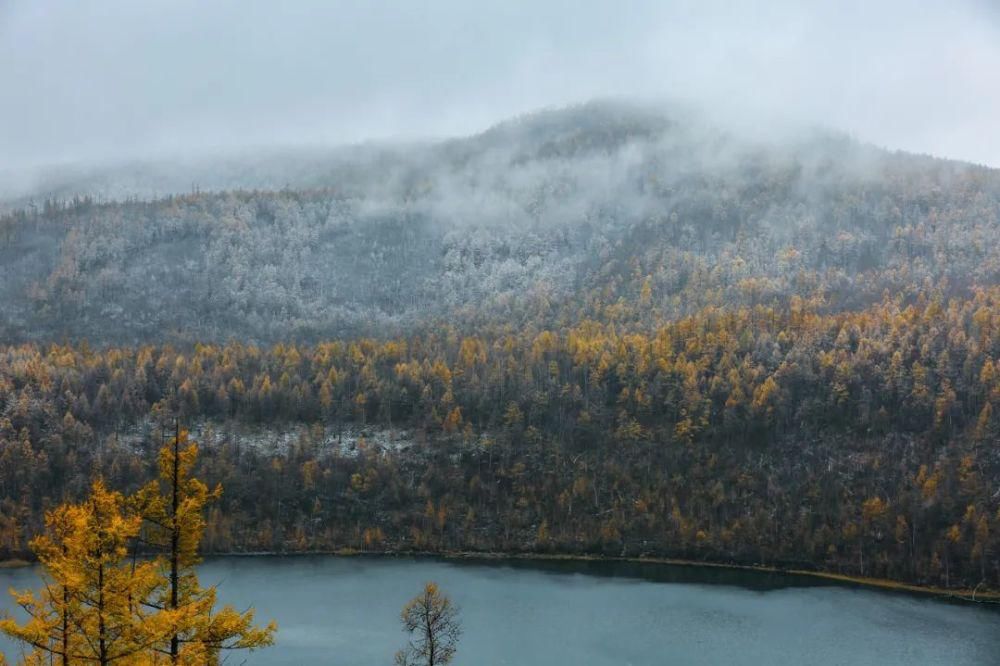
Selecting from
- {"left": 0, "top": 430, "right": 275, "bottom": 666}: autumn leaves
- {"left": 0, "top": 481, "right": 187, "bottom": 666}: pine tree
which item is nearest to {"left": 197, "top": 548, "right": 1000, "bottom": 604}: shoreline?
{"left": 0, "top": 430, "right": 275, "bottom": 666}: autumn leaves

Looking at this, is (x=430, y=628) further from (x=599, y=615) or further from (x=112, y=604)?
(x=599, y=615)

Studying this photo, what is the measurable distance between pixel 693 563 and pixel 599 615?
35.1 meters

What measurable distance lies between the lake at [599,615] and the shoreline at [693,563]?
2672mm

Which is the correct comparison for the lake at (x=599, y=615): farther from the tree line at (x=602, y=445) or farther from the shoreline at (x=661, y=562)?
the tree line at (x=602, y=445)

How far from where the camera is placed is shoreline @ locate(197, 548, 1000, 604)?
11312 cm

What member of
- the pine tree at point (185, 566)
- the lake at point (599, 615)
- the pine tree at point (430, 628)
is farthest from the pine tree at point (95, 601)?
the lake at point (599, 615)

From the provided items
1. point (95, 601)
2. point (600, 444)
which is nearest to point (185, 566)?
point (95, 601)

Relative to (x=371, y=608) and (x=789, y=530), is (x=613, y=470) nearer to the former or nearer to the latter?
(x=789, y=530)

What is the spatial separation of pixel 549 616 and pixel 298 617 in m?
26.7

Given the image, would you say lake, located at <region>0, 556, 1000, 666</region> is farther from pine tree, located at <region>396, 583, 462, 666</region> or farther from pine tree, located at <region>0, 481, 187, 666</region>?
pine tree, located at <region>0, 481, 187, 666</region>

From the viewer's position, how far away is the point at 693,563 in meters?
129

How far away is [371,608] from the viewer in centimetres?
9981

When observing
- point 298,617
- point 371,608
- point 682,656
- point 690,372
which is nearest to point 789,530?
point 690,372

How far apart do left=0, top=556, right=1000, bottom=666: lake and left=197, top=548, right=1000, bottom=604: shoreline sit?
2.67 m
